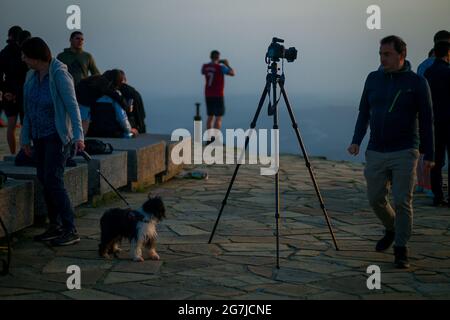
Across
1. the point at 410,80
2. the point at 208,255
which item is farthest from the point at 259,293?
the point at 410,80

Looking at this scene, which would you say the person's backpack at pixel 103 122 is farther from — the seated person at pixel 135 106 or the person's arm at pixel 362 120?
the person's arm at pixel 362 120

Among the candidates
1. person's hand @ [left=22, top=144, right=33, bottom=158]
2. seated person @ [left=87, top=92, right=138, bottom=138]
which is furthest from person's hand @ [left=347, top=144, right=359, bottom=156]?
seated person @ [left=87, top=92, right=138, bottom=138]

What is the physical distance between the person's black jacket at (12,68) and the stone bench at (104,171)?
8.56 feet

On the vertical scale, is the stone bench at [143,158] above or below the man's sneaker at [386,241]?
above

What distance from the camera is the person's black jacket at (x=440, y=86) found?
33.6 feet

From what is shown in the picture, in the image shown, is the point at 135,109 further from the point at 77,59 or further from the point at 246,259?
the point at 246,259

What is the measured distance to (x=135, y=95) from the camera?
14.1 metres

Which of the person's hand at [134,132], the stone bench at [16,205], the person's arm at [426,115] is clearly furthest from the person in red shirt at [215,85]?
the person's arm at [426,115]

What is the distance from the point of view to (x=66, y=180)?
29.7 ft

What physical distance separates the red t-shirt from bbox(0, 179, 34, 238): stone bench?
11.2 metres

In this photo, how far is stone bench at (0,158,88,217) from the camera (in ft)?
28.3

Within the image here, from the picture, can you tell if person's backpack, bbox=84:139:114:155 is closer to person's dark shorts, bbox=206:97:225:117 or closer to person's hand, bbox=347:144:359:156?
person's hand, bbox=347:144:359:156

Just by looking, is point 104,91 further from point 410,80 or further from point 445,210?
point 410,80

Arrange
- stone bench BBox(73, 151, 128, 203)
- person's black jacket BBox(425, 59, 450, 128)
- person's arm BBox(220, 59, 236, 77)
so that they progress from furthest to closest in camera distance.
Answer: person's arm BBox(220, 59, 236, 77) → person's black jacket BBox(425, 59, 450, 128) → stone bench BBox(73, 151, 128, 203)
